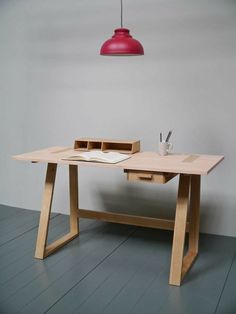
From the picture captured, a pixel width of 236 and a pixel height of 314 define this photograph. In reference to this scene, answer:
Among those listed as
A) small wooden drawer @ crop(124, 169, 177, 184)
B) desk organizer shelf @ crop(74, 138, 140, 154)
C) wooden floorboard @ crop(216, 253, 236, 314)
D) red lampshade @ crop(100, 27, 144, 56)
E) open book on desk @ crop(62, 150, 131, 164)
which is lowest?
wooden floorboard @ crop(216, 253, 236, 314)

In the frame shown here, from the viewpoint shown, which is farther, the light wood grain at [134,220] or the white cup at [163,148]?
the light wood grain at [134,220]

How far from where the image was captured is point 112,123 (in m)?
4.17

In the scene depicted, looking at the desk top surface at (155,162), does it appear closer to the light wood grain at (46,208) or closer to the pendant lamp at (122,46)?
the light wood grain at (46,208)

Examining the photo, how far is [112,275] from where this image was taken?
304 cm

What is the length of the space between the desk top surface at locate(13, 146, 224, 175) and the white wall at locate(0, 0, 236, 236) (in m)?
0.67

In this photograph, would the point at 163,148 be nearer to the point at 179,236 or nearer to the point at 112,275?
the point at 179,236

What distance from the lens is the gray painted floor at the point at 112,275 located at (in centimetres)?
262

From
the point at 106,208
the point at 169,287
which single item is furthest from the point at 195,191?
the point at 106,208

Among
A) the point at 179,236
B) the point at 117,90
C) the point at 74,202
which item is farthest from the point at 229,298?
the point at 117,90

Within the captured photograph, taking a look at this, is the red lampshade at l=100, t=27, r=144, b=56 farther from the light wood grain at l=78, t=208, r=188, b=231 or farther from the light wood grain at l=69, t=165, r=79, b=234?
the light wood grain at l=78, t=208, r=188, b=231

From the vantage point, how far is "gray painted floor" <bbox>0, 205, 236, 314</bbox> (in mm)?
2617

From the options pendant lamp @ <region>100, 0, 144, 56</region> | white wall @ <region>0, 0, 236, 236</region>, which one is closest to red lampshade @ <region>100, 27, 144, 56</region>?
pendant lamp @ <region>100, 0, 144, 56</region>

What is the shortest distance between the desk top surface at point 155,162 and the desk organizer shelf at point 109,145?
0.30 feet

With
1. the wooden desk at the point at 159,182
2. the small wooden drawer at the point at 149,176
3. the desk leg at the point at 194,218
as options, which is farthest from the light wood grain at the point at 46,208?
the desk leg at the point at 194,218
